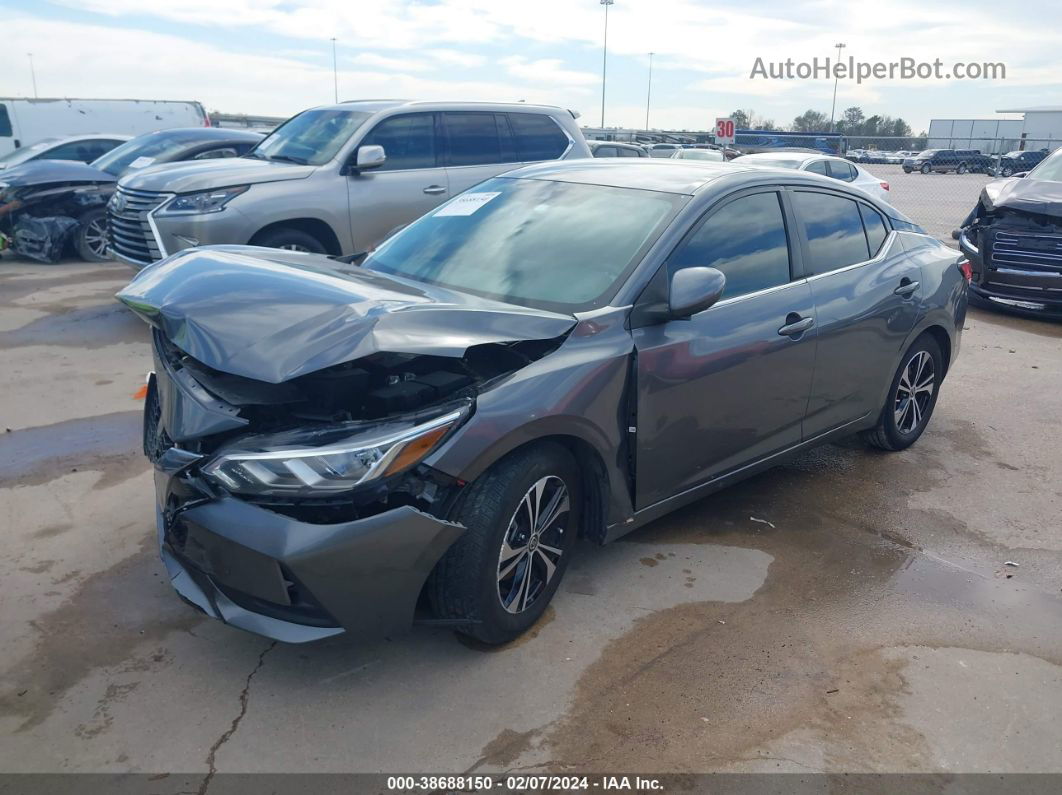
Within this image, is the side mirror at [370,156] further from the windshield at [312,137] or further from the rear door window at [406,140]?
the windshield at [312,137]

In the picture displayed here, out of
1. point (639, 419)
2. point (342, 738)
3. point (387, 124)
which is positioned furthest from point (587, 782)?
point (387, 124)

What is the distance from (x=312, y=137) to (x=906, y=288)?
597 centimetres

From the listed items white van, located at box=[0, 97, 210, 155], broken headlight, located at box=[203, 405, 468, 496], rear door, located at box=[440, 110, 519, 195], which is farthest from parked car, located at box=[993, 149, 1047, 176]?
broken headlight, located at box=[203, 405, 468, 496]

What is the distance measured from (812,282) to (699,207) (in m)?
0.88

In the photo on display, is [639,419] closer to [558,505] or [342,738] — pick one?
[558,505]

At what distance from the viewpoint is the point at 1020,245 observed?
920 centimetres

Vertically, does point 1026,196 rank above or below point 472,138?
below

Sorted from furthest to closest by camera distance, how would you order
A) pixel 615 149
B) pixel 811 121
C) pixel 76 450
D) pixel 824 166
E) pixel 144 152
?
1. pixel 811 121
2. pixel 615 149
3. pixel 824 166
4. pixel 144 152
5. pixel 76 450

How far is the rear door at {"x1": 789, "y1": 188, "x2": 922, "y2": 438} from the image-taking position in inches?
172

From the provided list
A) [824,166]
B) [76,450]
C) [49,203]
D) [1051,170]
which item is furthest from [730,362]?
[824,166]

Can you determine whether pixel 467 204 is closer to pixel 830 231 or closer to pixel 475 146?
pixel 830 231

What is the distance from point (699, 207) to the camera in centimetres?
→ 379

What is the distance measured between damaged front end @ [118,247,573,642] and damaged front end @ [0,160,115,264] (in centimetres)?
897

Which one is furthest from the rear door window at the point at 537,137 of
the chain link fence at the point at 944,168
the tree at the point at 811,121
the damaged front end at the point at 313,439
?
the tree at the point at 811,121
